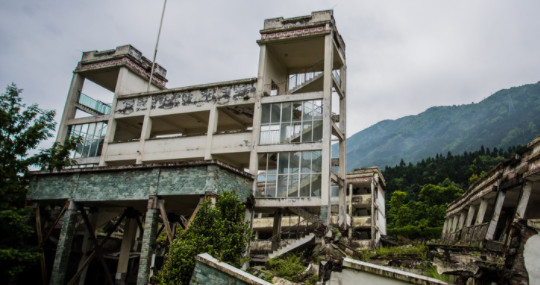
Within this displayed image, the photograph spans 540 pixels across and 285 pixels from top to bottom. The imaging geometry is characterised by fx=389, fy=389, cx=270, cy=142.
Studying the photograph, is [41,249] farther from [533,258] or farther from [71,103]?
[533,258]

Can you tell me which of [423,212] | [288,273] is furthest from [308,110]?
[423,212]

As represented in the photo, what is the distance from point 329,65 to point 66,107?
66.1 feet

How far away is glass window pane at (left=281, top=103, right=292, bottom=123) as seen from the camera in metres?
23.0

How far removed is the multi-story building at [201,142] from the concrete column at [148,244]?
0.14ft

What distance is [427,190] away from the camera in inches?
2042

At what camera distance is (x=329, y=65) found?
23141mm

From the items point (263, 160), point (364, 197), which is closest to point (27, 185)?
point (263, 160)

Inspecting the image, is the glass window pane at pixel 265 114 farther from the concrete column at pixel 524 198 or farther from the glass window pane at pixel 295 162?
the concrete column at pixel 524 198

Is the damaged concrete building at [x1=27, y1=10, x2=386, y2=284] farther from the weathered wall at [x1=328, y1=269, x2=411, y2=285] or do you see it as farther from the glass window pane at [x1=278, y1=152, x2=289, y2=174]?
the weathered wall at [x1=328, y1=269, x2=411, y2=285]

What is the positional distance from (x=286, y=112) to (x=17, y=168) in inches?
564

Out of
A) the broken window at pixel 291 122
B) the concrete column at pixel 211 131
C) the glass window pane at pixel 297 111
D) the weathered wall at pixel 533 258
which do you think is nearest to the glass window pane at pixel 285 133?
the broken window at pixel 291 122

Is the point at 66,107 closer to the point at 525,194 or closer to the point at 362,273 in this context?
the point at 362,273

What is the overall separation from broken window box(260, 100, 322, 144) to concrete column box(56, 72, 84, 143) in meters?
15.9

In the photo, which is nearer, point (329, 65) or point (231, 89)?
point (329, 65)
